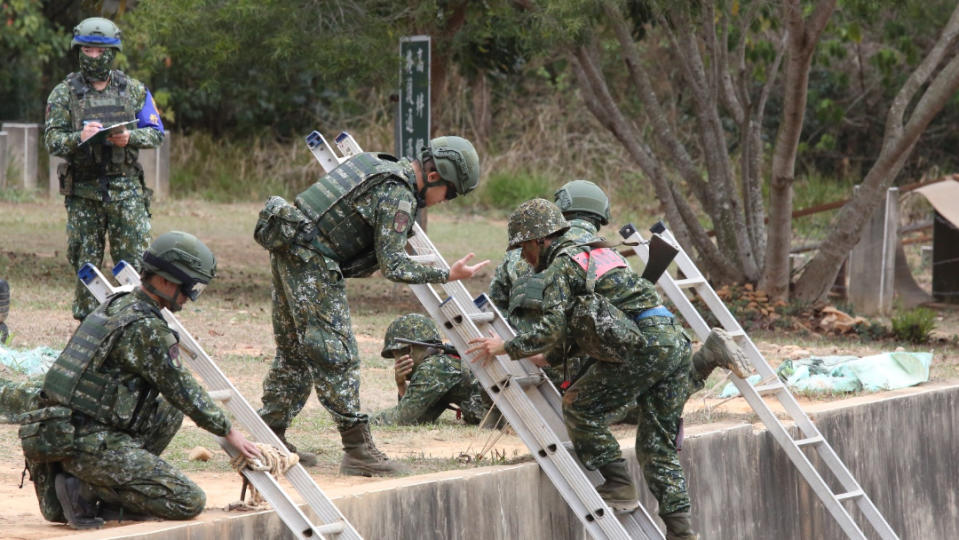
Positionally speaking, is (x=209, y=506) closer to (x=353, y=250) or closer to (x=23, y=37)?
(x=353, y=250)

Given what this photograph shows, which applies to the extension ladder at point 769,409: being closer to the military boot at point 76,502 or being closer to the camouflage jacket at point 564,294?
the camouflage jacket at point 564,294

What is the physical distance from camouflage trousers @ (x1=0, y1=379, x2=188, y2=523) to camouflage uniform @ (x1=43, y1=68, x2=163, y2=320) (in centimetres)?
334

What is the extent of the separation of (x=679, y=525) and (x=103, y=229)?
13.7 ft

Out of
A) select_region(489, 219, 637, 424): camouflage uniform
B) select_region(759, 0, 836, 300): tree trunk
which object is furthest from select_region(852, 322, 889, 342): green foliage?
select_region(489, 219, 637, 424): camouflage uniform

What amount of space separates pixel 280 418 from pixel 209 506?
1.10 m

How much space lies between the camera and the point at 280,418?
23.0 feet

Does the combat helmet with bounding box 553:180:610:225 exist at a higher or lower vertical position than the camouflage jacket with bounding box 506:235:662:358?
higher

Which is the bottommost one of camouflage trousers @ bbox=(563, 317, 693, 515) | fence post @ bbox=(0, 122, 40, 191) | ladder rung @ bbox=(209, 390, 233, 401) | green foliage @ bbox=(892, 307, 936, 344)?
fence post @ bbox=(0, 122, 40, 191)

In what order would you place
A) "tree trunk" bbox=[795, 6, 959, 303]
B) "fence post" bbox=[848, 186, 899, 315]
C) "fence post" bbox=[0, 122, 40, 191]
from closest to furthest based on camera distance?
"tree trunk" bbox=[795, 6, 959, 303] → "fence post" bbox=[848, 186, 899, 315] → "fence post" bbox=[0, 122, 40, 191]

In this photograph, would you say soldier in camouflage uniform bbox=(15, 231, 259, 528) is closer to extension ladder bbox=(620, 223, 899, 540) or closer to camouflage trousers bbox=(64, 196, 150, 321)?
extension ladder bbox=(620, 223, 899, 540)

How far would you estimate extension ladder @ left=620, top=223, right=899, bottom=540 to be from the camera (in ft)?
26.4

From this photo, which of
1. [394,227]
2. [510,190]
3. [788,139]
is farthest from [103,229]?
[510,190]

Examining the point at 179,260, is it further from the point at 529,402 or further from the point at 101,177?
the point at 101,177

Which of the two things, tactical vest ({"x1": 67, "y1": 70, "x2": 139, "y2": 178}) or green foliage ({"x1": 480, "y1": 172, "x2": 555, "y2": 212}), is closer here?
tactical vest ({"x1": 67, "y1": 70, "x2": 139, "y2": 178})
